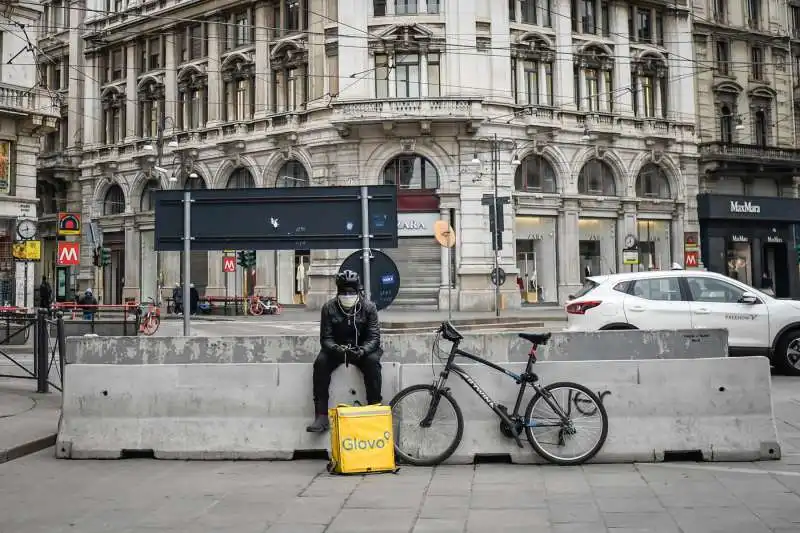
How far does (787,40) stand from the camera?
45344 millimetres

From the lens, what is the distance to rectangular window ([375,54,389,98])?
3500cm

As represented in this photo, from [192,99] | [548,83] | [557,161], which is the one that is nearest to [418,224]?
[557,161]

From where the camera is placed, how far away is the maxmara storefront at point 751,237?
4197cm

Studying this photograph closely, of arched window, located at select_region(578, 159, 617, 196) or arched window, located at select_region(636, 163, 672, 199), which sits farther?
arched window, located at select_region(636, 163, 672, 199)

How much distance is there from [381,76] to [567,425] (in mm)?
29222

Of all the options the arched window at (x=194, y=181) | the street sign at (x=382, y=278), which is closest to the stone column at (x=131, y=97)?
the arched window at (x=194, y=181)

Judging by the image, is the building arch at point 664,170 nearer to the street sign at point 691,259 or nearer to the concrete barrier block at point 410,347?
the street sign at point 691,259

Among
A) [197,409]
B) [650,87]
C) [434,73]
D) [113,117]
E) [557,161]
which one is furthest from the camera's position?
[113,117]

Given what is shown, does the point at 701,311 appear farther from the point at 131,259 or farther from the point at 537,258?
the point at 131,259

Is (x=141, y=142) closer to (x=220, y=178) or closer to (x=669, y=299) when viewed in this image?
(x=220, y=178)

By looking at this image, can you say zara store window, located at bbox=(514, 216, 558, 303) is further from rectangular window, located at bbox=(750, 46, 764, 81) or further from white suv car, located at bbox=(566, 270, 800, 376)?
white suv car, located at bbox=(566, 270, 800, 376)

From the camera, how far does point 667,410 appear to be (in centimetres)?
775

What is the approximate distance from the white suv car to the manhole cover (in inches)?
342

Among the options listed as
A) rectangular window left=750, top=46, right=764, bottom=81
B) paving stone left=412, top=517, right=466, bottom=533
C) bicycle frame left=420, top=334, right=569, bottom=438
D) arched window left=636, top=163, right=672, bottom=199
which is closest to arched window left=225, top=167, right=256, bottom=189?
arched window left=636, top=163, right=672, bottom=199
